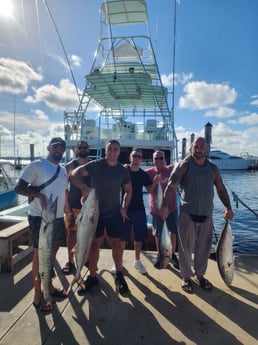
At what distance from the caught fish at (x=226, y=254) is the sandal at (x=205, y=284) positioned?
0.21 metres

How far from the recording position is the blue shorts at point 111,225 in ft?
9.64

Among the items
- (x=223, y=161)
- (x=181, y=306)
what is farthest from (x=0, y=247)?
(x=223, y=161)

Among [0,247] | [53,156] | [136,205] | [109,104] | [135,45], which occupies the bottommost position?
[0,247]

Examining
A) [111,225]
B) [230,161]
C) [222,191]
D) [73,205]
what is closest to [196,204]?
[222,191]

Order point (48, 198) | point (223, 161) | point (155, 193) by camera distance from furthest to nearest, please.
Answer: point (223, 161) → point (155, 193) → point (48, 198)

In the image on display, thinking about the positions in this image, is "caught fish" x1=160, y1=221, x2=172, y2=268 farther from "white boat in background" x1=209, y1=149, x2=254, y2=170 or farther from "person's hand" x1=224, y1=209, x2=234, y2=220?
"white boat in background" x1=209, y1=149, x2=254, y2=170

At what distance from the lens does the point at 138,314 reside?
8.36 feet

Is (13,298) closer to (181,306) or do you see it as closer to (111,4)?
(181,306)

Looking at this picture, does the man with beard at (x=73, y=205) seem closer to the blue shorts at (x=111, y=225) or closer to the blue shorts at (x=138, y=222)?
the blue shorts at (x=111, y=225)

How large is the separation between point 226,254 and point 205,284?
47 cm

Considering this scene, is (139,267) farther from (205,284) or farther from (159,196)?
(159,196)

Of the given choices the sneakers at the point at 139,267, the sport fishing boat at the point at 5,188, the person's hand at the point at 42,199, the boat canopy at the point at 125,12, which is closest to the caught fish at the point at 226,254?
the sneakers at the point at 139,267

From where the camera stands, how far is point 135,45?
9531mm

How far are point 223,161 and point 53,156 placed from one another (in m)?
55.1
